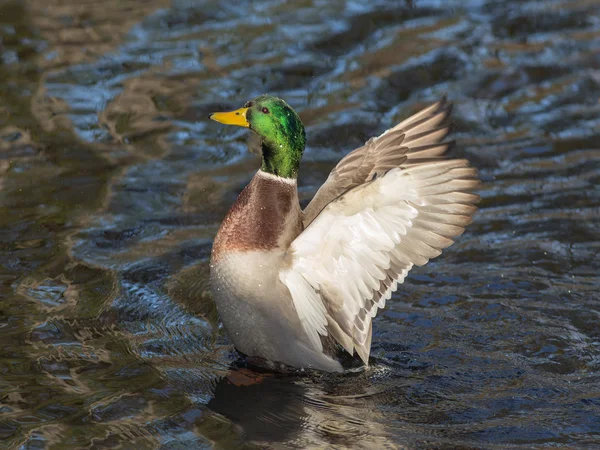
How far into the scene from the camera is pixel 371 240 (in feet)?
15.7

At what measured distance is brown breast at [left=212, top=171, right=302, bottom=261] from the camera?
498 centimetres

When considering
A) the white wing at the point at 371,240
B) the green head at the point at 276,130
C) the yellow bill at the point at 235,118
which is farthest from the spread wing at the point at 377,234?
the yellow bill at the point at 235,118

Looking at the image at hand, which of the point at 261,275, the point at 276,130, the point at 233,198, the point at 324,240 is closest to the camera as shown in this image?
the point at 324,240

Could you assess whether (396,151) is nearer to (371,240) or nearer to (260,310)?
(371,240)

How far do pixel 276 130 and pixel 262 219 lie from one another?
0.45 m

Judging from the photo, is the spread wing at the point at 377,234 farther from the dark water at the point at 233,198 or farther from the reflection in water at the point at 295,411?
the dark water at the point at 233,198

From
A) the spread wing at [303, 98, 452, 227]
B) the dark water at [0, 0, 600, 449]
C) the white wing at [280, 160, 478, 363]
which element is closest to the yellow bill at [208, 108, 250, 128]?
the spread wing at [303, 98, 452, 227]

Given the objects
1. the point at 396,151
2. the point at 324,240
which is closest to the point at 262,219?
the point at 324,240

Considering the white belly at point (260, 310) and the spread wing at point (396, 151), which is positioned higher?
the spread wing at point (396, 151)

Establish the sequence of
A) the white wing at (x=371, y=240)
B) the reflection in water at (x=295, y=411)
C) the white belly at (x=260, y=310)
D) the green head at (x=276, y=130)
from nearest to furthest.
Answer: the reflection in water at (x=295, y=411)
the white wing at (x=371, y=240)
the white belly at (x=260, y=310)
the green head at (x=276, y=130)

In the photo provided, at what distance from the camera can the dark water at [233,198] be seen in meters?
4.73

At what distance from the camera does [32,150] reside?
7391 millimetres

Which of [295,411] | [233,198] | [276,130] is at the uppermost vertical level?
[276,130]

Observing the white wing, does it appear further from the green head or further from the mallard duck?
the green head
